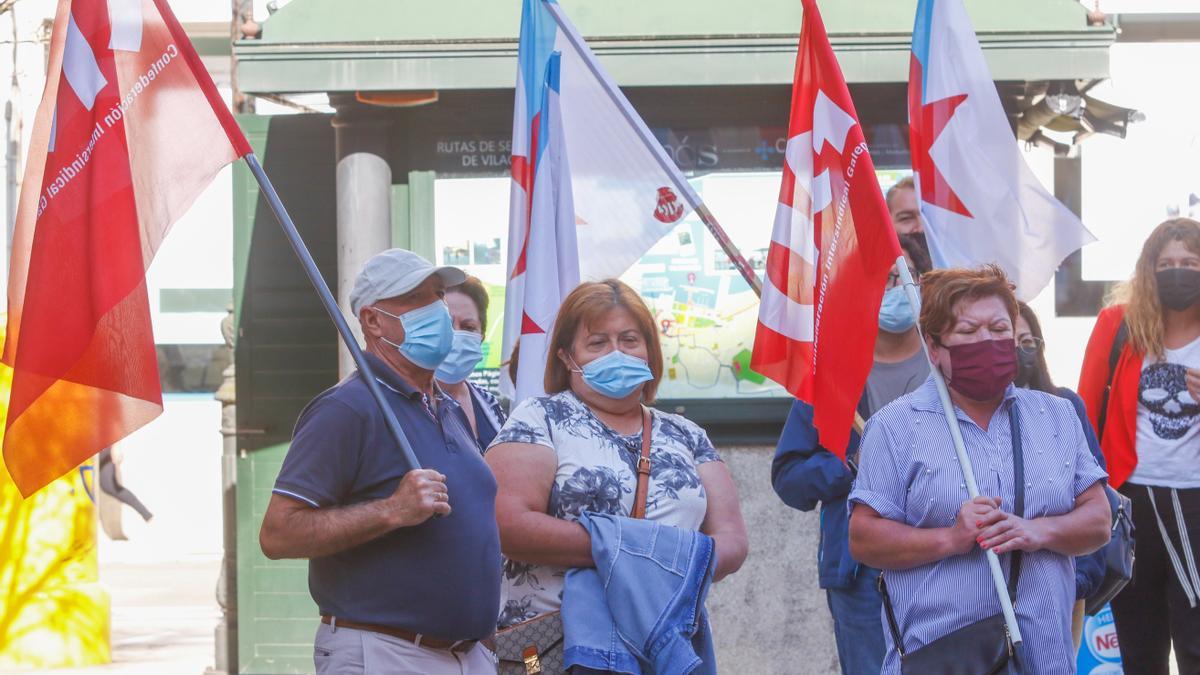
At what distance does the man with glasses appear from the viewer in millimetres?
5207

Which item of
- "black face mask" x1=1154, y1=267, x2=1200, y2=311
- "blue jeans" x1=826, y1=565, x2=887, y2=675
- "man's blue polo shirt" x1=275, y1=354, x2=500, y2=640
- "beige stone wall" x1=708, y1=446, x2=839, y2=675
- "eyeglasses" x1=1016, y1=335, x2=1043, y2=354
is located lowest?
"beige stone wall" x1=708, y1=446, x2=839, y2=675

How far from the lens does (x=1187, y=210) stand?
519 inches

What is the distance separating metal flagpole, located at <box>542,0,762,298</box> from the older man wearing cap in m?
1.61

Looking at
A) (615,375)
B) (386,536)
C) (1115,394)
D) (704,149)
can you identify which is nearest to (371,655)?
(386,536)

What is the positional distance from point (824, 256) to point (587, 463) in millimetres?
1116

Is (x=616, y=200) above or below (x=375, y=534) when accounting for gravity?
above

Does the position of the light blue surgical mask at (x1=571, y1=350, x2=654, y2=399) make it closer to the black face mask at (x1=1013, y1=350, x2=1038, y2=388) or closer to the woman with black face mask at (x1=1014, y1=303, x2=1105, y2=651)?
the woman with black face mask at (x1=1014, y1=303, x2=1105, y2=651)

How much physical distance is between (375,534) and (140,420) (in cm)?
75

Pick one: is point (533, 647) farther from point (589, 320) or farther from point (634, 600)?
point (589, 320)

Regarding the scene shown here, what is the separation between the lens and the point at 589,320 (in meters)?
4.88

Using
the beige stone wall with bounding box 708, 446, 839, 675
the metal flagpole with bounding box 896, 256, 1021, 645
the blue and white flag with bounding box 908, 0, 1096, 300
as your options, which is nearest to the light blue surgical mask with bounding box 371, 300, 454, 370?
the metal flagpole with bounding box 896, 256, 1021, 645

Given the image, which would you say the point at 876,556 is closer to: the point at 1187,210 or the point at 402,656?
the point at 402,656

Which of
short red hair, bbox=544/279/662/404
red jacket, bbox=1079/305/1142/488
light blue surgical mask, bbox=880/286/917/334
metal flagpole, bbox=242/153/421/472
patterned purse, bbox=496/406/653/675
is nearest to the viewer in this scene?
metal flagpole, bbox=242/153/421/472

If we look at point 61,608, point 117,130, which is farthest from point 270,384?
point 117,130
